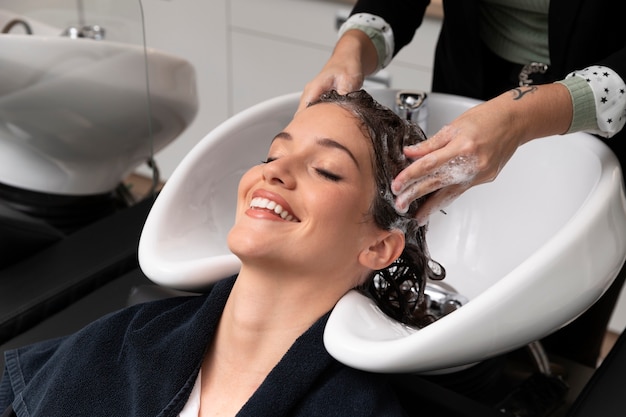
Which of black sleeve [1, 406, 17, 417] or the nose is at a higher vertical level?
the nose

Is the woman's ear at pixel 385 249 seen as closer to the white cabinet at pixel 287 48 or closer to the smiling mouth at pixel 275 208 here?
the smiling mouth at pixel 275 208

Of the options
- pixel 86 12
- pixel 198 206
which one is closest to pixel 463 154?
pixel 198 206

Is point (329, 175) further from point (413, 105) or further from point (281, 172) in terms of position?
point (413, 105)

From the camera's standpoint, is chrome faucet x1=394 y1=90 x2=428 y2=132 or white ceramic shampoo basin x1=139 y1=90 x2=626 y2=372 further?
chrome faucet x1=394 y1=90 x2=428 y2=132

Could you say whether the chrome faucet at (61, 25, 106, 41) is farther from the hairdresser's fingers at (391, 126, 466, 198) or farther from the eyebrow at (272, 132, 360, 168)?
the hairdresser's fingers at (391, 126, 466, 198)

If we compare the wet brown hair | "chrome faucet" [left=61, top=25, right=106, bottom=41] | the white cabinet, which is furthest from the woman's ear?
the white cabinet

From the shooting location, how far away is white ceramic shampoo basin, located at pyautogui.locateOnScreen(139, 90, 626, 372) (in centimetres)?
91

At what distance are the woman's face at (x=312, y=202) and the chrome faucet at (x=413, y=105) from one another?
0.29 metres

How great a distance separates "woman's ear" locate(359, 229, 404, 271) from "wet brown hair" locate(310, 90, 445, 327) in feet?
0.04

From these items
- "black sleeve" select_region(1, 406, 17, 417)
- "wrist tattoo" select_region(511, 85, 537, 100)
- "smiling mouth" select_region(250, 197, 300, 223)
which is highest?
"wrist tattoo" select_region(511, 85, 537, 100)

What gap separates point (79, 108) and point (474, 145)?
96 centimetres

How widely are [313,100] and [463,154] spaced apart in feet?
1.17

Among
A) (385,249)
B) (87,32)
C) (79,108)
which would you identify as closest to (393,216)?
(385,249)

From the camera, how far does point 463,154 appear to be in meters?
0.97
